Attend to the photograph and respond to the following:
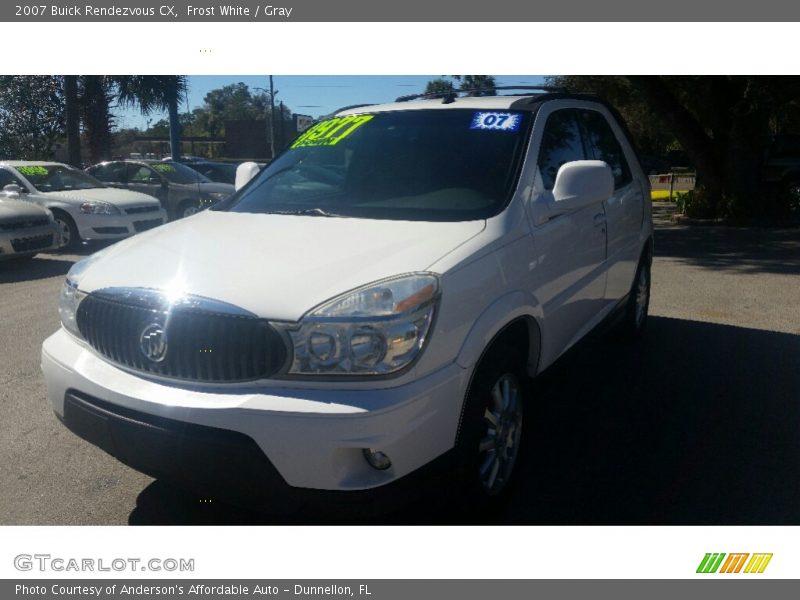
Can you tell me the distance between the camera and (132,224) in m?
12.0

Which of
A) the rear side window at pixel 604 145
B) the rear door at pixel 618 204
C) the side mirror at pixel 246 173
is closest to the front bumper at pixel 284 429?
the side mirror at pixel 246 173

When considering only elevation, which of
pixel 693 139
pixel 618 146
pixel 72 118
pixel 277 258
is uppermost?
pixel 72 118

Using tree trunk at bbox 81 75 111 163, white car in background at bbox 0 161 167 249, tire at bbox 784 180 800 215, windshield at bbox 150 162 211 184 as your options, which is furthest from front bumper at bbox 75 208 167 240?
tire at bbox 784 180 800 215

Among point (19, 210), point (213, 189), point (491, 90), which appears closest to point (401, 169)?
point (491, 90)

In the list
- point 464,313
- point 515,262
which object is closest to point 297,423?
point 464,313

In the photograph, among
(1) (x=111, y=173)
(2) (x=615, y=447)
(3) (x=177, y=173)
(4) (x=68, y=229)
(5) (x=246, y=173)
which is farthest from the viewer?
(3) (x=177, y=173)

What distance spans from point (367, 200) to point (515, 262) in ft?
2.98

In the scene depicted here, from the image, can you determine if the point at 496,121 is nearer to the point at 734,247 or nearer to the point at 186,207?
the point at 734,247

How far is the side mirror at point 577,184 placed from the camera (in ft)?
11.6

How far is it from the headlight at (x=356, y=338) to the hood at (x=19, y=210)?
894cm

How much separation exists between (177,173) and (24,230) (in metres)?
5.91

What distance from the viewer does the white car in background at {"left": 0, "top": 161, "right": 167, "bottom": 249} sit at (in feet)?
38.5

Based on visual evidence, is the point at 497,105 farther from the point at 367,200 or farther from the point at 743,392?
the point at 743,392

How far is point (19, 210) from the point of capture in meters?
10.2
